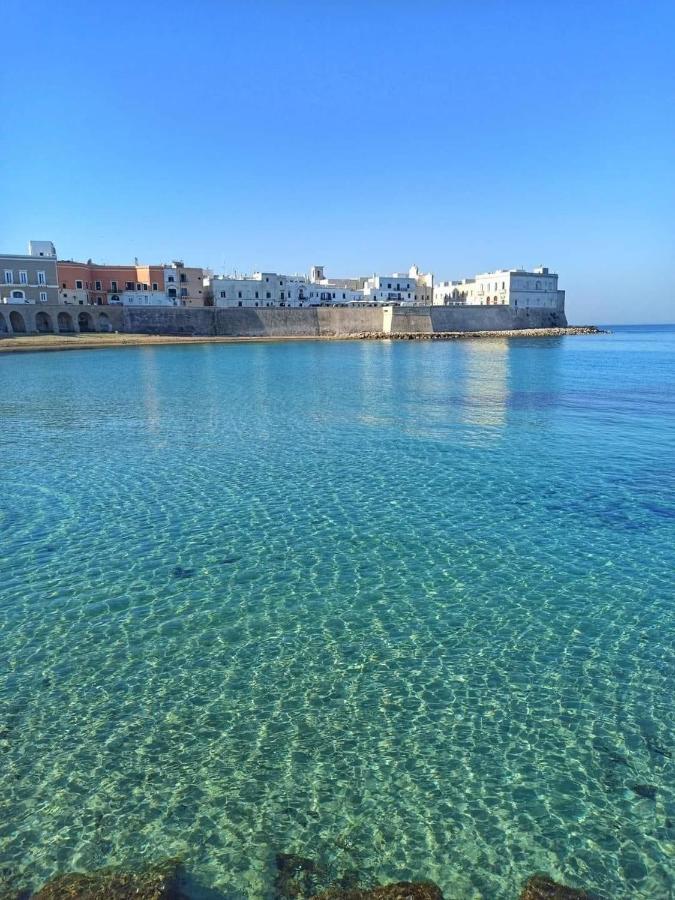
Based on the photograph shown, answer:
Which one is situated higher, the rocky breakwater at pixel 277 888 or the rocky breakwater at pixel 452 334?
the rocky breakwater at pixel 452 334

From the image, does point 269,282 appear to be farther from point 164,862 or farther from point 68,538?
point 164,862

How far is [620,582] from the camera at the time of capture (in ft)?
28.1

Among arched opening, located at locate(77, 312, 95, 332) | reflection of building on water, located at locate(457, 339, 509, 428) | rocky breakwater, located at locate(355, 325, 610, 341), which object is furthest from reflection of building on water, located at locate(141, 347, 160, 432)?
rocky breakwater, located at locate(355, 325, 610, 341)

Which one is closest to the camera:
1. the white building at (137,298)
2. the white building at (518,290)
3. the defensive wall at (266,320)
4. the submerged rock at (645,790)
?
the submerged rock at (645,790)

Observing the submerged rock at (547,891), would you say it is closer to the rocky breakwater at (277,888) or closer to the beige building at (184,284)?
the rocky breakwater at (277,888)

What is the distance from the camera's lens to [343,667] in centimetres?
652

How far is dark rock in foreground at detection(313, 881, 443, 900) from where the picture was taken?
391 centimetres

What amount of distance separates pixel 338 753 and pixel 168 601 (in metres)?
3.58

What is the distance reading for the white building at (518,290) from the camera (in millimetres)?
95688

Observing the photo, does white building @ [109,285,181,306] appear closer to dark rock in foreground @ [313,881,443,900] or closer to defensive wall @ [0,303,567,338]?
defensive wall @ [0,303,567,338]

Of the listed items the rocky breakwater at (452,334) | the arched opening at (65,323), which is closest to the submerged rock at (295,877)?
the arched opening at (65,323)

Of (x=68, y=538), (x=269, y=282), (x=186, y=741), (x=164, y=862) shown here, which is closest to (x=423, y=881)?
(x=164, y=862)

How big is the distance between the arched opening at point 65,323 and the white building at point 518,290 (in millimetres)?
53891

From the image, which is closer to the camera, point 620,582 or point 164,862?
point 164,862
